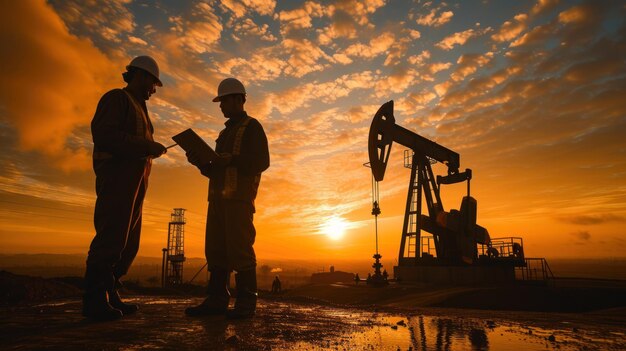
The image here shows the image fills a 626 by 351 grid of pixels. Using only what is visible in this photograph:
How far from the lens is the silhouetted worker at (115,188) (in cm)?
285

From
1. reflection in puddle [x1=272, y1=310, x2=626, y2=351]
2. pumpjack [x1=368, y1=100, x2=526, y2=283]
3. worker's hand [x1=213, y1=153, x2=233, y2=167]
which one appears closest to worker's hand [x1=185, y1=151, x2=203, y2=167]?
worker's hand [x1=213, y1=153, x2=233, y2=167]

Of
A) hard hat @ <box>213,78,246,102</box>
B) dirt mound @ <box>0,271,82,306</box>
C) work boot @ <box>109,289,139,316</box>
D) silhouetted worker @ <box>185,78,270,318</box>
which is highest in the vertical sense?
hard hat @ <box>213,78,246,102</box>

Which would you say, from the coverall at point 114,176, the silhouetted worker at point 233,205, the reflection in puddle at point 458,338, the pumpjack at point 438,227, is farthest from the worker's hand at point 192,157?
the pumpjack at point 438,227

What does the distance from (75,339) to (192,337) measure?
2.15 feet

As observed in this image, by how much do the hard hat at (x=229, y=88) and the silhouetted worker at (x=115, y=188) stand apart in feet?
2.71

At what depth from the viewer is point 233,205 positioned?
3.57 m

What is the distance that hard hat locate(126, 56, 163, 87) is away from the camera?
3.54m

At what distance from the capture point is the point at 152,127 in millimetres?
3762

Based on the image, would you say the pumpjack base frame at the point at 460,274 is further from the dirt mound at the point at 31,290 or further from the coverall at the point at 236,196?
the coverall at the point at 236,196

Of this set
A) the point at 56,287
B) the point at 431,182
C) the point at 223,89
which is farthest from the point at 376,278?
the point at 223,89

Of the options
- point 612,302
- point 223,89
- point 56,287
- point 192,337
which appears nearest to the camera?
point 192,337

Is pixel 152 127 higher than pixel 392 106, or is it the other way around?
pixel 392 106

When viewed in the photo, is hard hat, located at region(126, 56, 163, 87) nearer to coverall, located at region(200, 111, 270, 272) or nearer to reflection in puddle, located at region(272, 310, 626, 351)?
coverall, located at region(200, 111, 270, 272)

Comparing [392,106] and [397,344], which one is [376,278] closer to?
[392,106]
